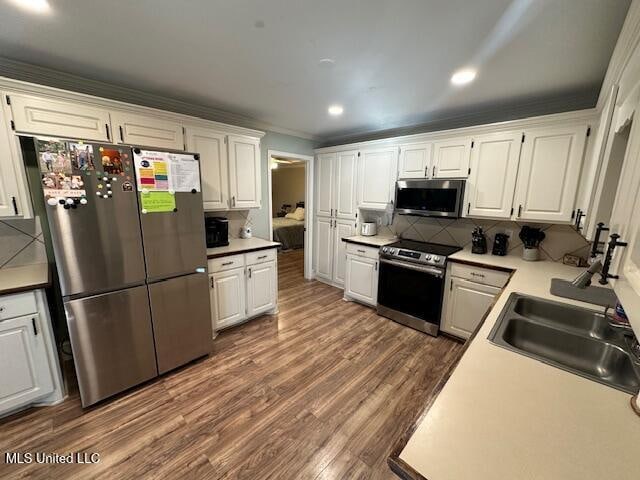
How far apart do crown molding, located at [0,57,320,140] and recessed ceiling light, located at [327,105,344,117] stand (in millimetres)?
1079

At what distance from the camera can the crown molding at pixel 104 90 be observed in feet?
6.21

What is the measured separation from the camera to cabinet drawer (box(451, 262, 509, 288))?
233 cm

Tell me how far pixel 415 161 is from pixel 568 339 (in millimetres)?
2263

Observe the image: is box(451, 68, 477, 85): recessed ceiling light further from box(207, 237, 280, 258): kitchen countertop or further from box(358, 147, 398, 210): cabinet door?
box(207, 237, 280, 258): kitchen countertop

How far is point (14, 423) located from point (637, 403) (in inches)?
127

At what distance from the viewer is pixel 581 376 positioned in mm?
937

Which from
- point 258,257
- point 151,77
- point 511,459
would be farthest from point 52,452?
point 151,77

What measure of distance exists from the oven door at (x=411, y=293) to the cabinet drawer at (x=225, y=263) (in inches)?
64.9

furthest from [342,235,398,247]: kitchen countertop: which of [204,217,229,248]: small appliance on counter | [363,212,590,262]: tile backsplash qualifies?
[204,217,229,248]: small appliance on counter

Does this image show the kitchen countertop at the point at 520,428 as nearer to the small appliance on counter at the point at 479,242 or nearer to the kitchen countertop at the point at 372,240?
the small appliance on counter at the point at 479,242

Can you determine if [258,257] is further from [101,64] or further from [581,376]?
[581,376]

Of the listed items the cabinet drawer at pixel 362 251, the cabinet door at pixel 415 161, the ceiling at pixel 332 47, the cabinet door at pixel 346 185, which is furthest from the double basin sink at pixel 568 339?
the cabinet door at pixel 346 185

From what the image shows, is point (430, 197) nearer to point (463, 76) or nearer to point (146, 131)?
point (463, 76)

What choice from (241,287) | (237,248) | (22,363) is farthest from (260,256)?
(22,363)
